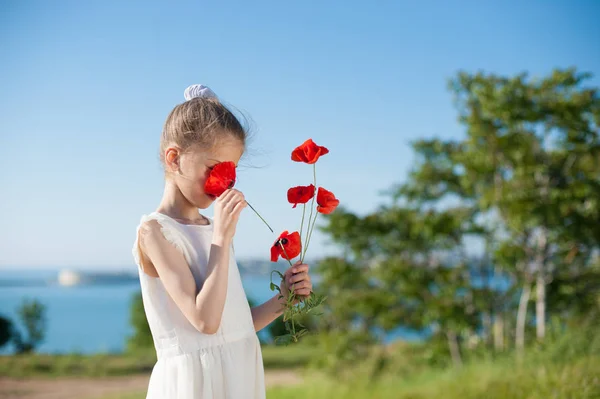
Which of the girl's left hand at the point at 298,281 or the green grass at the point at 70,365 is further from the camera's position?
the green grass at the point at 70,365

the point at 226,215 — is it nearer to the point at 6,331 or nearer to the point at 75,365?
the point at 75,365

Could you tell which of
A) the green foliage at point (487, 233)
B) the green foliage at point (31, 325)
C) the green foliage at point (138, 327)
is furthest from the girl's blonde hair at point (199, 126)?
the green foliage at point (138, 327)

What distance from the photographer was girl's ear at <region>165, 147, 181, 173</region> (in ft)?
4.33

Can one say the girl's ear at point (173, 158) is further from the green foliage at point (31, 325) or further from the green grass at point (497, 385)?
the green foliage at point (31, 325)

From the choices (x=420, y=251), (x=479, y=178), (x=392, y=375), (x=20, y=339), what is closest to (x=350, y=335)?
(x=392, y=375)

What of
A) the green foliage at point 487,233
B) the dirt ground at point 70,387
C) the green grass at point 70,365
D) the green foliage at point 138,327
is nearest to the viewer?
the green foliage at point 487,233

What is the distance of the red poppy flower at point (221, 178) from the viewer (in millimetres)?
1231

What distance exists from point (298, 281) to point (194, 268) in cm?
24

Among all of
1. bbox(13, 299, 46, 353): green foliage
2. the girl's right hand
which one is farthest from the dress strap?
bbox(13, 299, 46, 353): green foliage

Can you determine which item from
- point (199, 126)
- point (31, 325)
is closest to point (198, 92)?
point (199, 126)

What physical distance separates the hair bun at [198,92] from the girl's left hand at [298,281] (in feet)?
1.52

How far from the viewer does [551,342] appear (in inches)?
215

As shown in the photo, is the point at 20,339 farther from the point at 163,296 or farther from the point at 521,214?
the point at 163,296

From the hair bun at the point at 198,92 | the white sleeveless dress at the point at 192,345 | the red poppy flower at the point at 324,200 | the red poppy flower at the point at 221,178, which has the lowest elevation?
the white sleeveless dress at the point at 192,345
